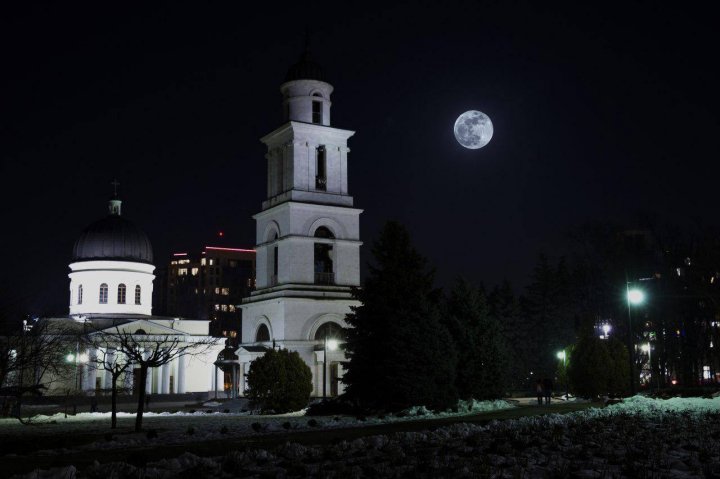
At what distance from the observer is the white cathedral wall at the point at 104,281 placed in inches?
2975

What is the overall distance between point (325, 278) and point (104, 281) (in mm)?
28818

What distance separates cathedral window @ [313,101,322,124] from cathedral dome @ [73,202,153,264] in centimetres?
2804

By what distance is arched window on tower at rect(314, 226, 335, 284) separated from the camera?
5628cm

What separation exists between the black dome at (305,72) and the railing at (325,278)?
1367cm

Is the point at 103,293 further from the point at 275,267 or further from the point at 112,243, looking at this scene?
the point at 275,267

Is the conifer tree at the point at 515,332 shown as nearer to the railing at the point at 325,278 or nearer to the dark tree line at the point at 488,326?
the dark tree line at the point at 488,326

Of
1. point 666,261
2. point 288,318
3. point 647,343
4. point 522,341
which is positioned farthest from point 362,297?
point 522,341

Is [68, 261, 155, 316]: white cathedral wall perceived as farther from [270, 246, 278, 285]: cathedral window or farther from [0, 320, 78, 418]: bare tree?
[270, 246, 278, 285]: cathedral window

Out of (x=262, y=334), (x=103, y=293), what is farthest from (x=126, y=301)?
(x=262, y=334)

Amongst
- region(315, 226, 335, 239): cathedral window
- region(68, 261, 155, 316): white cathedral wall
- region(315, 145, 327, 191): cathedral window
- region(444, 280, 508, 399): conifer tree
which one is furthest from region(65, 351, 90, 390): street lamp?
region(444, 280, 508, 399): conifer tree

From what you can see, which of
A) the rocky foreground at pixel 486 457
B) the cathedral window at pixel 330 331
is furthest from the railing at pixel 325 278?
the rocky foreground at pixel 486 457

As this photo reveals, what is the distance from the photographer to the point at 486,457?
14.8m

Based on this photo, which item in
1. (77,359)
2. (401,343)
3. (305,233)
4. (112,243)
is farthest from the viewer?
(112,243)

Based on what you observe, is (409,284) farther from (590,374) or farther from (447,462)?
(447,462)
